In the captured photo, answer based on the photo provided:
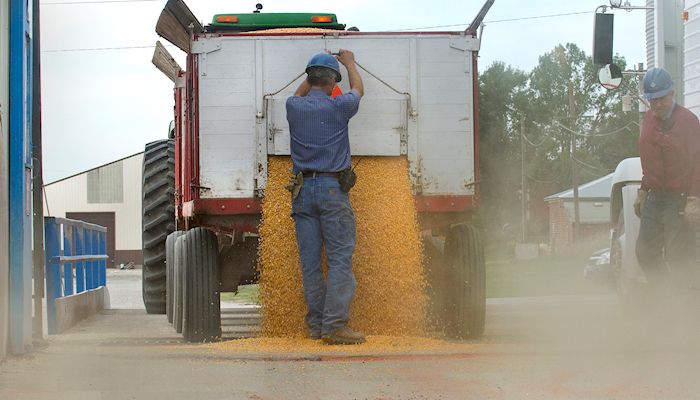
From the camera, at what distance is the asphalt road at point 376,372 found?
5539mm

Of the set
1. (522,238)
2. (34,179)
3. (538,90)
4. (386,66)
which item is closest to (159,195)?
(34,179)

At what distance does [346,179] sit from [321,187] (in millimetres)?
182

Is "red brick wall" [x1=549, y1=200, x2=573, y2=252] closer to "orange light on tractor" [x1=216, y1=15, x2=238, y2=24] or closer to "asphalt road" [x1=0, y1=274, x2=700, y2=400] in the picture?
"orange light on tractor" [x1=216, y1=15, x2=238, y2=24]

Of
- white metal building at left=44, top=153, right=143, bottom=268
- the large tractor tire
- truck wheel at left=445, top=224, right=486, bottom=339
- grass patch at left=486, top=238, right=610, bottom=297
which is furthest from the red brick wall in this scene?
truck wheel at left=445, top=224, right=486, bottom=339

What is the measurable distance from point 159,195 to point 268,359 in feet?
18.2

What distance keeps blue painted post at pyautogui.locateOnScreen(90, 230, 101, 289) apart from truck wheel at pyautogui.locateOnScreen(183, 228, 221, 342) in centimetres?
586

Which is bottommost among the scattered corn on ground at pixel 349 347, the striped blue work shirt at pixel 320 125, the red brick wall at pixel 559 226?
the red brick wall at pixel 559 226

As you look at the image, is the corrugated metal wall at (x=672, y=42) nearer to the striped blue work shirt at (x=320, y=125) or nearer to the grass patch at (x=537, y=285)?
the striped blue work shirt at (x=320, y=125)

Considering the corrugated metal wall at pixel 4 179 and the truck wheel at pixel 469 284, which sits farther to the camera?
the truck wheel at pixel 469 284

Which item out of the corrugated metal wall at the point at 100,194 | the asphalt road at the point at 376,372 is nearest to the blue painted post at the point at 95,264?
the asphalt road at the point at 376,372

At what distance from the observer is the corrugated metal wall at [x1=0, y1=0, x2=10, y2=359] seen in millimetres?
6910

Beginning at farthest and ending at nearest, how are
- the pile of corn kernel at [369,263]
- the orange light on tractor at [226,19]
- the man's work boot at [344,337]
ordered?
the orange light on tractor at [226,19]
the pile of corn kernel at [369,263]
the man's work boot at [344,337]

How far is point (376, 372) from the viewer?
620 centimetres

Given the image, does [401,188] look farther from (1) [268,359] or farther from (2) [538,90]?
(2) [538,90]
